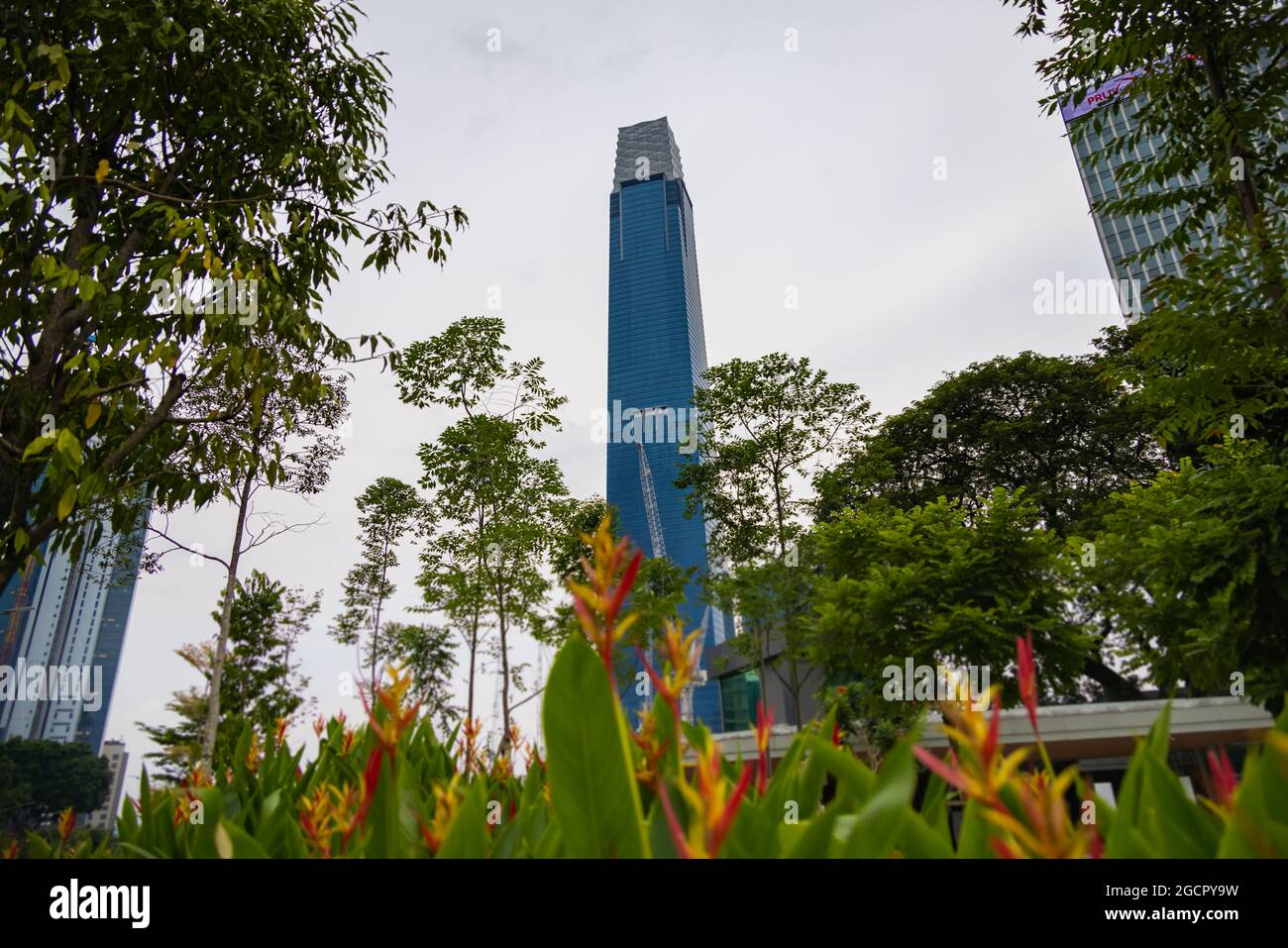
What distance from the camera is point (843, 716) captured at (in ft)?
59.1

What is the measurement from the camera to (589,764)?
0.78 m

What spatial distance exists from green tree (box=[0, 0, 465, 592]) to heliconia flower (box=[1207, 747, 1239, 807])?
13.4ft

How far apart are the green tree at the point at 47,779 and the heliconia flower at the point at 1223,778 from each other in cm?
6588

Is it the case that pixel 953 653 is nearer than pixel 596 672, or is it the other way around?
pixel 596 672

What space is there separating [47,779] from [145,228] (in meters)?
77.1

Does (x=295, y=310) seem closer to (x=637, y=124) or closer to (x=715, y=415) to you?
(x=715, y=415)

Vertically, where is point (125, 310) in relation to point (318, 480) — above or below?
below

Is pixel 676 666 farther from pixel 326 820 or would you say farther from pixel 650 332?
pixel 650 332

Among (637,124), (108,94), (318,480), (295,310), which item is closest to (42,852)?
(295,310)

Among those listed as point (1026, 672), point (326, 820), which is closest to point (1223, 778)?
point (1026, 672)

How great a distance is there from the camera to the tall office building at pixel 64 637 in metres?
11.2

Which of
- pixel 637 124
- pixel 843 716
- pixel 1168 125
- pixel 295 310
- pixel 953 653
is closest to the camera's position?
pixel 295 310

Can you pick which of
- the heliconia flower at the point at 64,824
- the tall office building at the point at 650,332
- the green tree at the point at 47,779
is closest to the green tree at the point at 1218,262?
the heliconia flower at the point at 64,824

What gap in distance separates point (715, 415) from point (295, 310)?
63.7 feet
